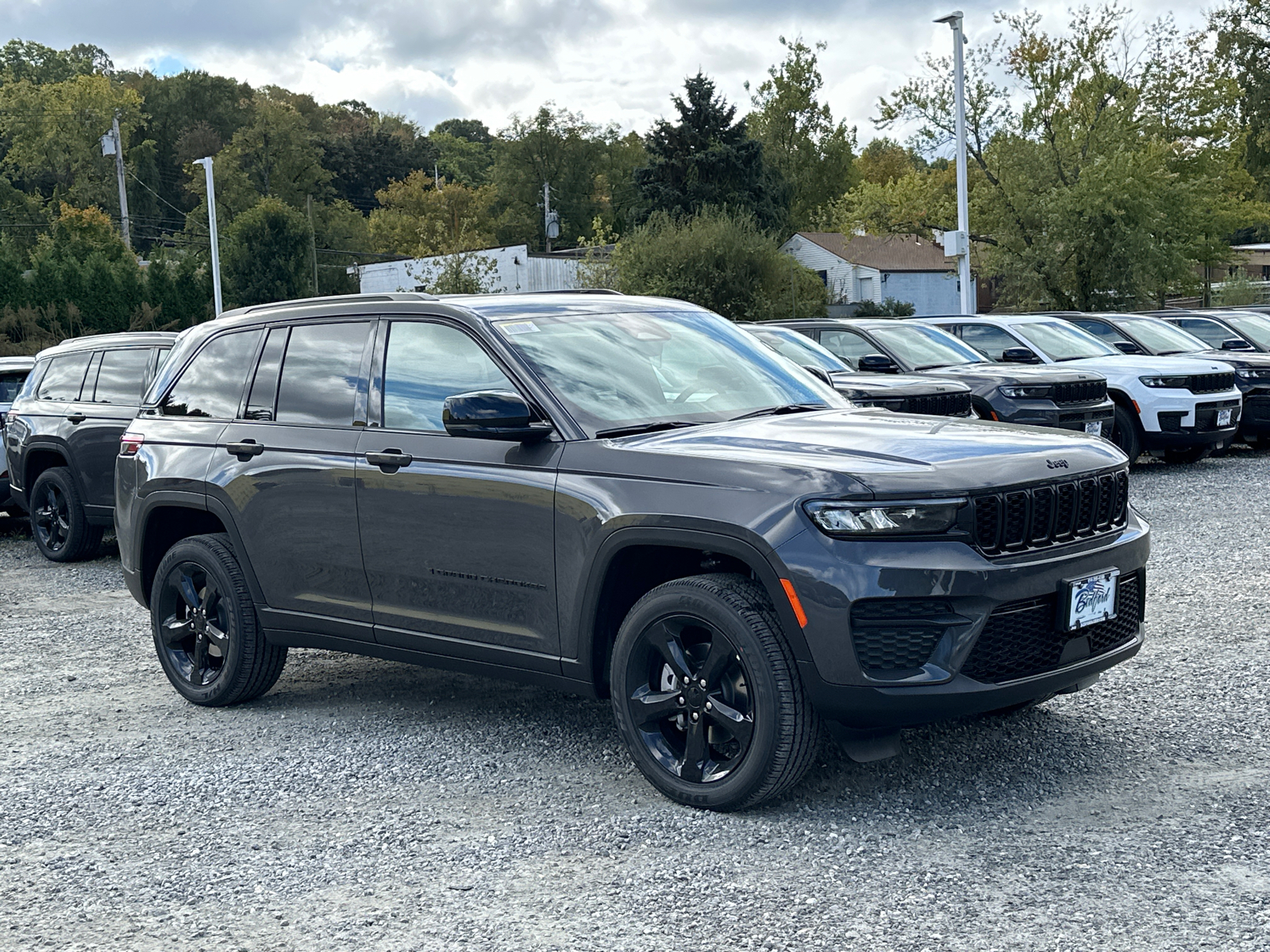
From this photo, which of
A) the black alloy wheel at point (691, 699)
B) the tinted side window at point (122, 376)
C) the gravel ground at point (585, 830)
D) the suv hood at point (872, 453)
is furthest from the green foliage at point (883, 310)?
the black alloy wheel at point (691, 699)

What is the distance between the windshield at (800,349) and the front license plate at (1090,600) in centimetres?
801

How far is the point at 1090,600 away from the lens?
176 inches

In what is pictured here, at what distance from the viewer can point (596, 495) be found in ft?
15.4

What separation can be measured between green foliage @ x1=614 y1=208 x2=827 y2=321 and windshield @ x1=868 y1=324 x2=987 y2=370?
18.3 metres

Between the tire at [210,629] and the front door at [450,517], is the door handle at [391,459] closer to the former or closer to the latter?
the front door at [450,517]

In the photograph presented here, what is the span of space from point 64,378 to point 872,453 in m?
9.25

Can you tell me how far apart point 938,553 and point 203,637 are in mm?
3711

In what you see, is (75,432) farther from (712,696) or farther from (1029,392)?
(1029,392)

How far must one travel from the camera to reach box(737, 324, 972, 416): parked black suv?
11430 mm

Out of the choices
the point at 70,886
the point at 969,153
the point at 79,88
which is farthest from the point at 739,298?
the point at 79,88

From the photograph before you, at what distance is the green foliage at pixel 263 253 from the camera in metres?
63.0

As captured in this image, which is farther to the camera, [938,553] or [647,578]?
[647,578]

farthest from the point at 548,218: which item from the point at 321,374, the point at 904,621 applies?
the point at 904,621

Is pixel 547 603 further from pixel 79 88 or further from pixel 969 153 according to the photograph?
pixel 79 88
